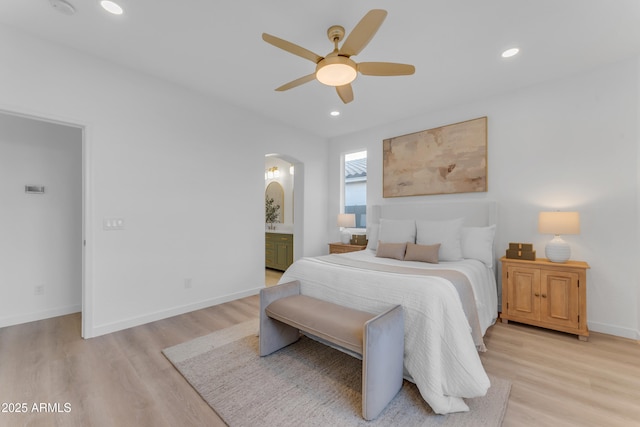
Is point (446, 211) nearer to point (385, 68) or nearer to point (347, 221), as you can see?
point (347, 221)

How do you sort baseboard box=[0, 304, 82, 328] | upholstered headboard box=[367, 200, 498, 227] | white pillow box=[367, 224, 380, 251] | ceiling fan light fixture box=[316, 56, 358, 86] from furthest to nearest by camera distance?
white pillow box=[367, 224, 380, 251]
upholstered headboard box=[367, 200, 498, 227]
baseboard box=[0, 304, 82, 328]
ceiling fan light fixture box=[316, 56, 358, 86]

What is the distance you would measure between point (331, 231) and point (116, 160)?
3.63m

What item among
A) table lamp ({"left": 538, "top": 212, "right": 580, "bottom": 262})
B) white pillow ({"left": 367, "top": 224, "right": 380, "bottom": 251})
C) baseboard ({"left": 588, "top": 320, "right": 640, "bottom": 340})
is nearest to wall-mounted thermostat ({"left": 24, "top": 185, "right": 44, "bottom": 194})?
white pillow ({"left": 367, "top": 224, "right": 380, "bottom": 251})

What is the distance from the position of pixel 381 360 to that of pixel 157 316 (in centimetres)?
274

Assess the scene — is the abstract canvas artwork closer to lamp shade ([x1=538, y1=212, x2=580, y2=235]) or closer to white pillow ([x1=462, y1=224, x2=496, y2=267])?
white pillow ([x1=462, y1=224, x2=496, y2=267])

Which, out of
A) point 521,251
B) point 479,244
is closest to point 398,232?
point 479,244

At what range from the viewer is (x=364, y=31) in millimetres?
1756

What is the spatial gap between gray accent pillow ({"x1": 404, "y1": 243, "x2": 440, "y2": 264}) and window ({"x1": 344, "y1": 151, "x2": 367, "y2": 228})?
188 cm

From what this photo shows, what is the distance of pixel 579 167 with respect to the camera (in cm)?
295

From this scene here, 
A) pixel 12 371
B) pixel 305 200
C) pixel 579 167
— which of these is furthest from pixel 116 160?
pixel 579 167

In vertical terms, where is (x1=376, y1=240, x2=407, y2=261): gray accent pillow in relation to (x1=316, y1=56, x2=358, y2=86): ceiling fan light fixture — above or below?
below

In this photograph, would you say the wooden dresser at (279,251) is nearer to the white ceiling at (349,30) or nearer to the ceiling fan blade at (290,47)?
the white ceiling at (349,30)

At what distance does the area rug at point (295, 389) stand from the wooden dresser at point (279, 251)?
2.98 meters

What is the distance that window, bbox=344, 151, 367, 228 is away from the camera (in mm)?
5109
